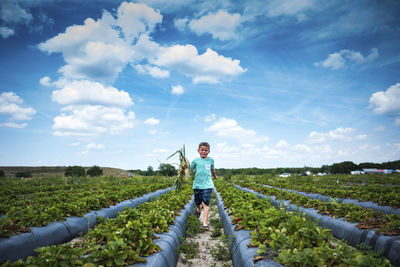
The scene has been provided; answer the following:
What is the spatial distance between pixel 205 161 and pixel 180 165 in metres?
1.88

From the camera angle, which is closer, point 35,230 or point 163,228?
point 163,228

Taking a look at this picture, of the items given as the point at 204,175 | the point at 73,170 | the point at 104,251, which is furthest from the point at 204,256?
the point at 73,170

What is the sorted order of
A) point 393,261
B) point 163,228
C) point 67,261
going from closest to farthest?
point 67,261
point 393,261
point 163,228

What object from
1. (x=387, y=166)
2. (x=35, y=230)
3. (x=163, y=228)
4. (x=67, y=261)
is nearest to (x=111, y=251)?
(x=67, y=261)

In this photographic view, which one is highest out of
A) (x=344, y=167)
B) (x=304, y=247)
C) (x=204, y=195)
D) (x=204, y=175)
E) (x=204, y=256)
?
(x=204, y=175)

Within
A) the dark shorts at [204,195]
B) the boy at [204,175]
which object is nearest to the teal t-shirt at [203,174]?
the boy at [204,175]

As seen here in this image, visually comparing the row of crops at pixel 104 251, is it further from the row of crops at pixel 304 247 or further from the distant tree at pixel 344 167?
the distant tree at pixel 344 167

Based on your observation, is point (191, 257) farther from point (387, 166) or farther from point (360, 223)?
point (387, 166)

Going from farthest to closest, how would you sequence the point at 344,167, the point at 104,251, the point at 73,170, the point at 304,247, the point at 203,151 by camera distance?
the point at 344,167
the point at 73,170
the point at 203,151
the point at 304,247
the point at 104,251

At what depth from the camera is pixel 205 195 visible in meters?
5.74

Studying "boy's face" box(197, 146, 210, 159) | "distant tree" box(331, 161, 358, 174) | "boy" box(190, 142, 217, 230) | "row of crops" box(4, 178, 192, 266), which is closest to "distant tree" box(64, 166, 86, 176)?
"boy" box(190, 142, 217, 230)

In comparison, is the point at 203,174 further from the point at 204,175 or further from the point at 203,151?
the point at 203,151

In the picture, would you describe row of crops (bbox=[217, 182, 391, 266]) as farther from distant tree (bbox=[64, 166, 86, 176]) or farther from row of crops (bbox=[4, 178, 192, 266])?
distant tree (bbox=[64, 166, 86, 176])

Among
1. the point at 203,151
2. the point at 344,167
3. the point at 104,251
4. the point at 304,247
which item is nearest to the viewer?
the point at 104,251
